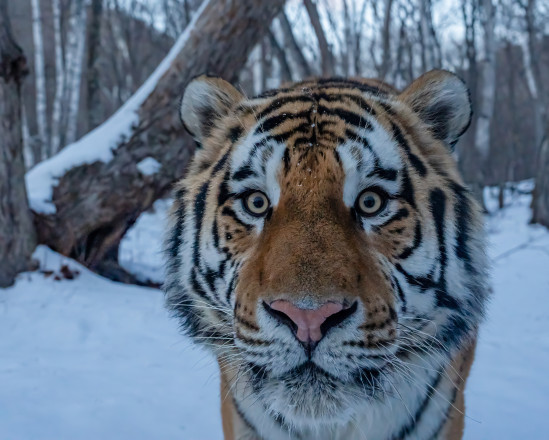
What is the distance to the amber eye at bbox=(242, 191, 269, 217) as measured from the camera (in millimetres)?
1637

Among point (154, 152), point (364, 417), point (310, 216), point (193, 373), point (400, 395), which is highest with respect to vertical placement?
point (154, 152)

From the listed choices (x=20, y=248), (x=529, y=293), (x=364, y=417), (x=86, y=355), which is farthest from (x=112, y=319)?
(x=529, y=293)

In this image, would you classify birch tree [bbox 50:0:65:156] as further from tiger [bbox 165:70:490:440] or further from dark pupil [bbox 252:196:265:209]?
dark pupil [bbox 252:196:265:209]

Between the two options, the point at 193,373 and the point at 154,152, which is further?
the point at 154,152

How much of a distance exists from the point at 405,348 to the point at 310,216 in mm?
496

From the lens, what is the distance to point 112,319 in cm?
404

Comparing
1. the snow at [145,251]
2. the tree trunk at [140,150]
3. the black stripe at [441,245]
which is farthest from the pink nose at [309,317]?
the tree trunk at [140,150]

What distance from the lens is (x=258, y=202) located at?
1647mm

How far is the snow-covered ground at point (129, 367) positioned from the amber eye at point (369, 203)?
89 cm

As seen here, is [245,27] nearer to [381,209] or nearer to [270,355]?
[381,209]

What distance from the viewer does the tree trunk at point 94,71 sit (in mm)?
9227

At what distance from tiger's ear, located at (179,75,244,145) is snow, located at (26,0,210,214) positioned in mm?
3135

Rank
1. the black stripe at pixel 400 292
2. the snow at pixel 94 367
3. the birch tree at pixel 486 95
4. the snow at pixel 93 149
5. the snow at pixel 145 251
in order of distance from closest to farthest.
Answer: the black stripe at pixel 400 292
the snow at pixel 94 367
the snow at pixel 93 149
the snow at pixel 145 251
the birch tree at pixel 486 95

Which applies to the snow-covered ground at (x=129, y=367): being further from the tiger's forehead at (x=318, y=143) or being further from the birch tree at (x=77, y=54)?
the birch tree at (x=77, y=54)
